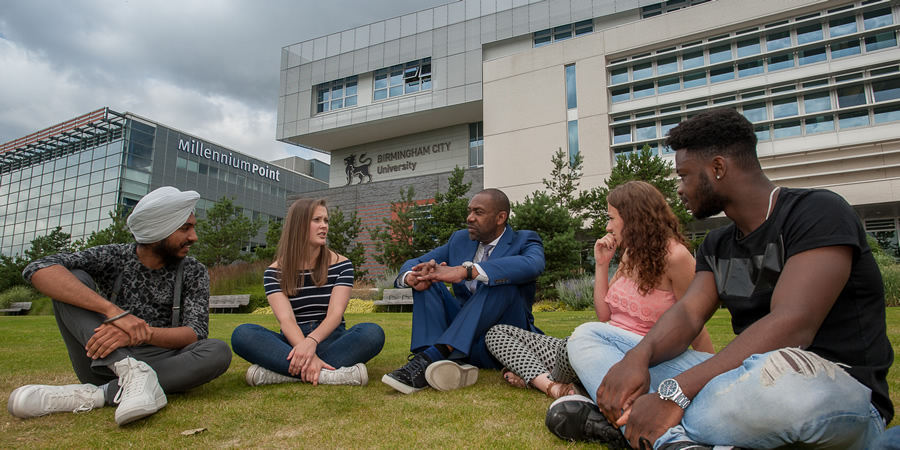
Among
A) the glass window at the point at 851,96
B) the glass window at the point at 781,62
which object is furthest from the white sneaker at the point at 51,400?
the glass window at the point at 781,62

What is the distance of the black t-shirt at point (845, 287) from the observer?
1.58 meters

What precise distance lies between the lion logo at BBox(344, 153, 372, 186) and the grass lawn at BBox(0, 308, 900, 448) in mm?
31367

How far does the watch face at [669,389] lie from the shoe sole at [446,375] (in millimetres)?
1569

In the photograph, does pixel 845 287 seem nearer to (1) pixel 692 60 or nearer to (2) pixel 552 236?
(2) pixel 552 236

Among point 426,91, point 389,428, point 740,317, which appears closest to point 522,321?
point 389,428

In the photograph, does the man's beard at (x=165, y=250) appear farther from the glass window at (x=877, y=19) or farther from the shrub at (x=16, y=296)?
the glass window at (x=877, y=19)

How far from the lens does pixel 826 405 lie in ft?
4.58

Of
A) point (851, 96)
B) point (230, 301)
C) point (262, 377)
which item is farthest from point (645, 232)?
point (851, 96)

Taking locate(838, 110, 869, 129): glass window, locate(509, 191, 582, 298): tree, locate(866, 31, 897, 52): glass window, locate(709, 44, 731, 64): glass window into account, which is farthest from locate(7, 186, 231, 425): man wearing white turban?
locate(866, 31, 897, 52): glass window

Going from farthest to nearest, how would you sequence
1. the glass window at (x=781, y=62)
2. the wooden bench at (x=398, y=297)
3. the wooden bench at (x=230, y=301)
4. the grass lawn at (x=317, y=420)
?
the glass window at (x=781, y=62)
the wooden bench at (x=230, y=301)
the wooden bench at (x=398, y=297)
the grass lawn at (x=317, y=420)

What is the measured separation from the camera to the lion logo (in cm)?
3453

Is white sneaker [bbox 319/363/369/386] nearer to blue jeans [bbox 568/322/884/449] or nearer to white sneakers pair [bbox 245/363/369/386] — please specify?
white sneakers pair [bbox 245/363/369/386]

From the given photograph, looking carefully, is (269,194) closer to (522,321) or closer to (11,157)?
(11,157)

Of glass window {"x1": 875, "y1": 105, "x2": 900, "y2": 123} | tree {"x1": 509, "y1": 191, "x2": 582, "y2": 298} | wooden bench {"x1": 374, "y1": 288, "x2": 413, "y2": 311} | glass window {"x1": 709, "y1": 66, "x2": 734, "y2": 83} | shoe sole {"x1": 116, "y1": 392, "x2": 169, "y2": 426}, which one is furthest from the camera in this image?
glass window {"x1": 709, "y1": 66, "x2": 734, "y2": 83}
